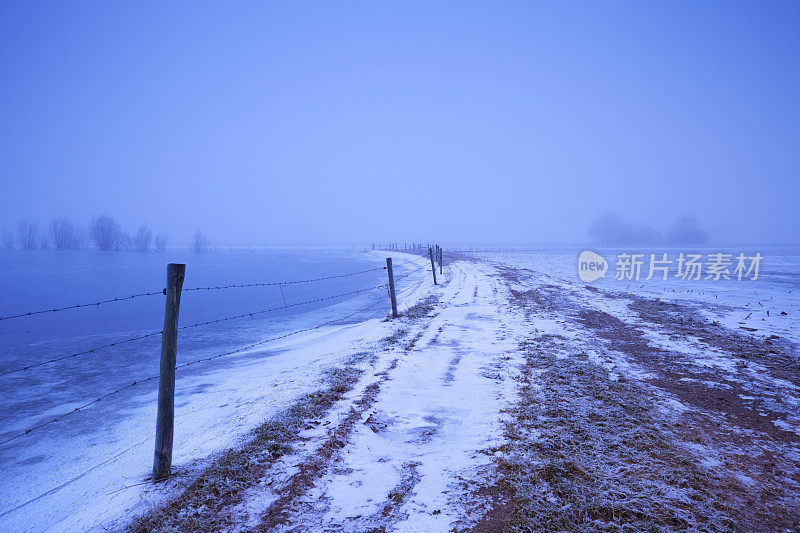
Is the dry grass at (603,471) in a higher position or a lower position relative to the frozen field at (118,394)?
higher

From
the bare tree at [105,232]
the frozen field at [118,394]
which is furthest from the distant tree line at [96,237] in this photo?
the frozen field at [118,394]

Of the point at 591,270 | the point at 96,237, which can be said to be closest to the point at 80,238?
the point at 96,237

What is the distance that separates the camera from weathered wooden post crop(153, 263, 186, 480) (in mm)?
4062

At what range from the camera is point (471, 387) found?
21.1 ft

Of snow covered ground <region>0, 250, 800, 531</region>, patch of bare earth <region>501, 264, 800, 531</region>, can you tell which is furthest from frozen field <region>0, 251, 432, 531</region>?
patch of bare earth <region>501, 264, 800, 531</region>

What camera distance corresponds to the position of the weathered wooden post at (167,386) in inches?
160

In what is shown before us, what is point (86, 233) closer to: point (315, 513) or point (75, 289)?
point (75, 289)

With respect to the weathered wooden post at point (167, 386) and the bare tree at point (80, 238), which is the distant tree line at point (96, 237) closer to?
the bare tree at point (80, 238)

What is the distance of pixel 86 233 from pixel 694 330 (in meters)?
153

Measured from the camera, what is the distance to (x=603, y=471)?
3.92m

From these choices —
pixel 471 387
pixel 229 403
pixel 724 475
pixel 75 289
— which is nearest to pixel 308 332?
pixel 229 403

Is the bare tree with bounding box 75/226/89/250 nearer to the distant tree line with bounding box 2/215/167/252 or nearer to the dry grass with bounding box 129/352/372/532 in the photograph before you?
the distant tree line with bounding box 2/215/167/252

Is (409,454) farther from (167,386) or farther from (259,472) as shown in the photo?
(167,386)

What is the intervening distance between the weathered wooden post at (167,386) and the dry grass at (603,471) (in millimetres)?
3501
